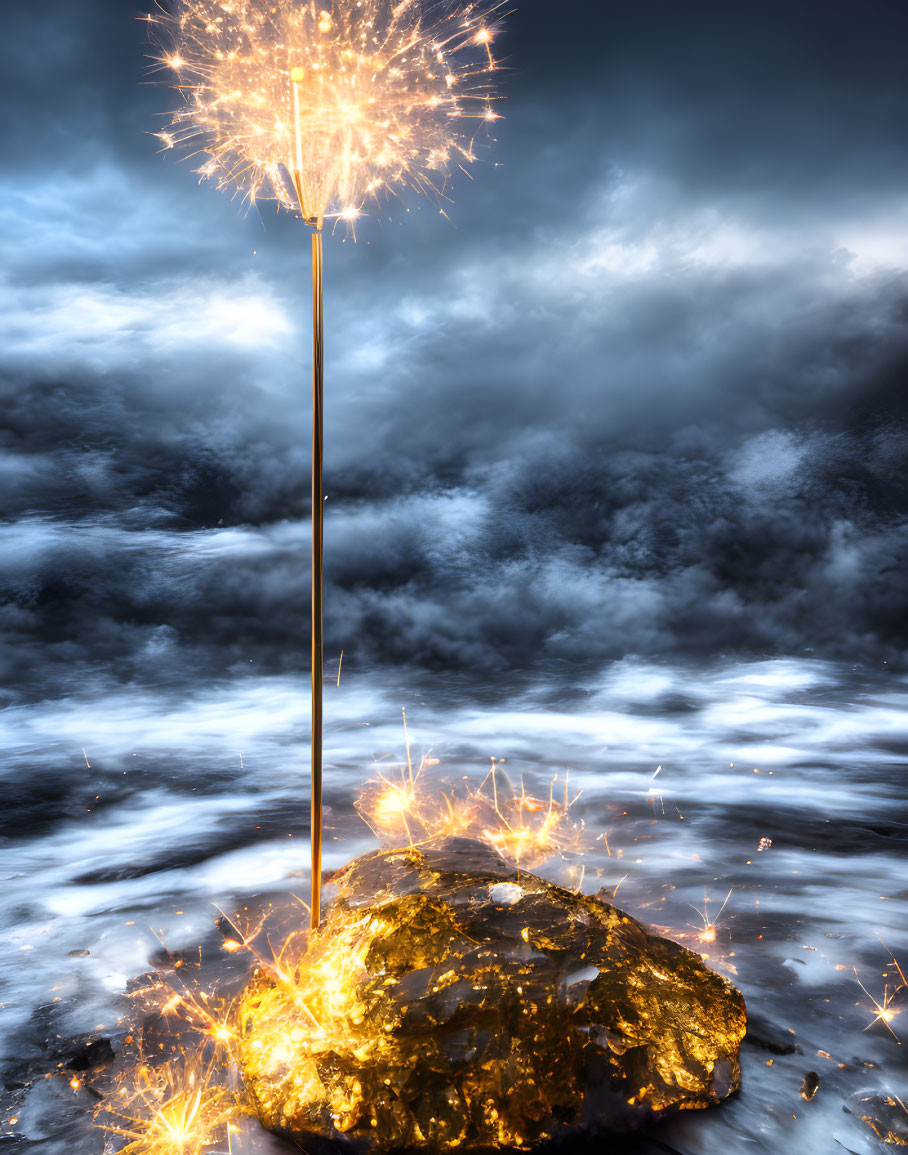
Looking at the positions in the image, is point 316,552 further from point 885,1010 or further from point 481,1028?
point 885,1010

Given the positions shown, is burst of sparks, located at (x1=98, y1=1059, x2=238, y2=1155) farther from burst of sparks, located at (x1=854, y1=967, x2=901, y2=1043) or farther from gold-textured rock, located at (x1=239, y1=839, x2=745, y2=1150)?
burst of sparks, located at (x1=854, y1=967, x2=901, y2=1043)

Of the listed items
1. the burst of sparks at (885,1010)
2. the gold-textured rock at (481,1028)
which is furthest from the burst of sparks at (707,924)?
the gold-textured rock at (481,1028)

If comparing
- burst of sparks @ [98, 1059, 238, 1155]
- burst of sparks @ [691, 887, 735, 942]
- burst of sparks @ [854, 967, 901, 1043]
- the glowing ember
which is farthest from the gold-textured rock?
the glowing ember

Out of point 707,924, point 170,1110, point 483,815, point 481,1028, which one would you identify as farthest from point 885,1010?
point 170,1110

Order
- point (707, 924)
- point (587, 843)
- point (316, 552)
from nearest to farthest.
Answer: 1. point (316, 552)
2. point (707, 924)
3. point (587, 843)

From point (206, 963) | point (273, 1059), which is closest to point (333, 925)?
point (273, 1059)

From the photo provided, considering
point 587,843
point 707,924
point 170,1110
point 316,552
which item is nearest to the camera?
point 170,1110

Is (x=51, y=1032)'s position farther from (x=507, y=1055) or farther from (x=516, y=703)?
(x=516, y=703)

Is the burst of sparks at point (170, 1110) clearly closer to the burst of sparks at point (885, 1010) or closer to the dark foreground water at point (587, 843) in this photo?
the dark foreground water at point (587, 843)

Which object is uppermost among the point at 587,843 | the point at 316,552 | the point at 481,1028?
the point at 316,552
